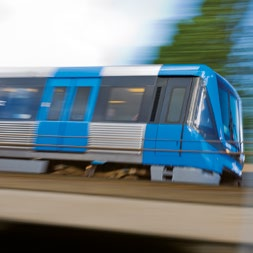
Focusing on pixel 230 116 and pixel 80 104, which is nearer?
pixel 80 104

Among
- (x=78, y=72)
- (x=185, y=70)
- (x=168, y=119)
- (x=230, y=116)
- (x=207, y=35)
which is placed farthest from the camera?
(x=207, y=35)

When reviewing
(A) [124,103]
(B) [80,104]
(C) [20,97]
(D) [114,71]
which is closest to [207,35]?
(D) [114,71]

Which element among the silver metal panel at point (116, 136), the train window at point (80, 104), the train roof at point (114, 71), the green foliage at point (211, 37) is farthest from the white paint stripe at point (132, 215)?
the green foliage at point (211, 37)

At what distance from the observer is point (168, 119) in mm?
8328

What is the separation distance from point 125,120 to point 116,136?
30cm

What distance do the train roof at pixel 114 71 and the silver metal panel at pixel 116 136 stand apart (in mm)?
914

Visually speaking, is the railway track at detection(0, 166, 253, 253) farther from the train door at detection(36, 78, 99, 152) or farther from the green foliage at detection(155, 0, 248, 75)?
the green foliage at detection(155, 0, 248, 75)

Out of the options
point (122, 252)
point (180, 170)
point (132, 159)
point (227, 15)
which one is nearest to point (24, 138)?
point (132, 159)

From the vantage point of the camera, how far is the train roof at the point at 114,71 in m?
8.44

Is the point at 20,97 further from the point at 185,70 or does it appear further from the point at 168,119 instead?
the point at 185,70

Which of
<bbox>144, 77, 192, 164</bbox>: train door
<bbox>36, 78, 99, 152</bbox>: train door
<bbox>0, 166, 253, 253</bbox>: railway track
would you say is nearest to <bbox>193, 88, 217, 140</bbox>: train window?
<bbox>144, 77, 192, 164</bbox>: train door

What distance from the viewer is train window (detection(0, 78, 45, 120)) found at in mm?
9195

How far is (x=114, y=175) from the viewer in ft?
27.1

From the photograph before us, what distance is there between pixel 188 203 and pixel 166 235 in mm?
151
